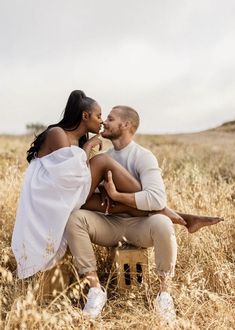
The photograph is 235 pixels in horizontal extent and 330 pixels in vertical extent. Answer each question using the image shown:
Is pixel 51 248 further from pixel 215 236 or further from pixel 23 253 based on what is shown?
pixel 215 236

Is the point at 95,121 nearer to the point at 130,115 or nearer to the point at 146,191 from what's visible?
the point at 130,115

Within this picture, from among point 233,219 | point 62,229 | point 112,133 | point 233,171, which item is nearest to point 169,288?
point 62,229

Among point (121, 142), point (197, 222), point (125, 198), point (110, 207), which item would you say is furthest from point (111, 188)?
point (197, 222)

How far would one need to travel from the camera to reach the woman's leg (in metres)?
4.23

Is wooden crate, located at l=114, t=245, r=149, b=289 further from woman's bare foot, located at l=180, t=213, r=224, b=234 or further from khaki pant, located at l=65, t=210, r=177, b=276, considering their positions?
woman's bare foot, located at l=180, t=213, r=224, b=234

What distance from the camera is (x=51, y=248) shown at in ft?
13.3

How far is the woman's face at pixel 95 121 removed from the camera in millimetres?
4527

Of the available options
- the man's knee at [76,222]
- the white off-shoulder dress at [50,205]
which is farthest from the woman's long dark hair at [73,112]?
the man's knee at [76,222]

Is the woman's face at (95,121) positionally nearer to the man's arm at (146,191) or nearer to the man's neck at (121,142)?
the man's neck at (121,142)

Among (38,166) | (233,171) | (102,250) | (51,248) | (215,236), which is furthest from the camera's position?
(233,171)

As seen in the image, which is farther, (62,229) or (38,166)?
(38,166)

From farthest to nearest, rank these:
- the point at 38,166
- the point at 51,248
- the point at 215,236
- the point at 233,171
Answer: the point at 233,171
the point at 215,236
the point at 38,166
the point at 51,248

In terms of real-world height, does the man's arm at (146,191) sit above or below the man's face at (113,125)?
below

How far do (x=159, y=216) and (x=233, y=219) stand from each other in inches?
61.0
